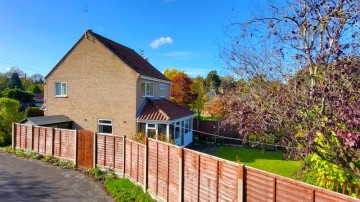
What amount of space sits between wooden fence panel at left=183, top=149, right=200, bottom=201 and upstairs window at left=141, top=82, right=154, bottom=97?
1309 centimetres

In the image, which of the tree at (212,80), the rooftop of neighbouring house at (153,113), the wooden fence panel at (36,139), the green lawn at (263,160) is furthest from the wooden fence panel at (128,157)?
the tree at (212,80)

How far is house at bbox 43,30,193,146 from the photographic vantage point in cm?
1928

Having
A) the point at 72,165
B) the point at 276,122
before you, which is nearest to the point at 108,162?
the point at 72,165

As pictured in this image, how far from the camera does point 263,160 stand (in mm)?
18438

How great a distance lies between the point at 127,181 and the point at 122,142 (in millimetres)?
1851

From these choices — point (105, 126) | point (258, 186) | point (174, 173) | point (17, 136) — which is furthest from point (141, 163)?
point (17, 136)

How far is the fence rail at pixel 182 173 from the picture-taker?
544cm

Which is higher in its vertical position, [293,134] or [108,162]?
[293,134]

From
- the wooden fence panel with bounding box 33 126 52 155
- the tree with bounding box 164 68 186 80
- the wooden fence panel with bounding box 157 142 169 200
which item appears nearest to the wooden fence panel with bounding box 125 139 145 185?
the wooden fence panel with bounding box 157 142 169 200

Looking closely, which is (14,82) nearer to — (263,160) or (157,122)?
(157,122)

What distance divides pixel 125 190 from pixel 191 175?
4192mm

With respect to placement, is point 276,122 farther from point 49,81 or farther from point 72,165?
point 49,81

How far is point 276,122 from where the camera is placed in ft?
16.6

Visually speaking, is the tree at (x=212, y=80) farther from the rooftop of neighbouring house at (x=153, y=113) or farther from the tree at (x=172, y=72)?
the rooftop of neighbouring house at (x=153, y=113)
